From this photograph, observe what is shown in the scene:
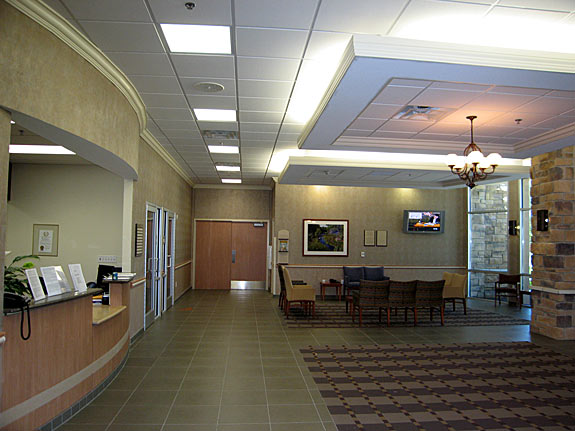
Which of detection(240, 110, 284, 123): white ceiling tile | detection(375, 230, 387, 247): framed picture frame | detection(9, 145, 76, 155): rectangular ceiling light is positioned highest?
detection(240, 110, 284, 123): white ceiling tile

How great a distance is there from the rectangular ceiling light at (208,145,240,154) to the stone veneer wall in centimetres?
773

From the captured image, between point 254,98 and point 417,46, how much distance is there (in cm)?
237

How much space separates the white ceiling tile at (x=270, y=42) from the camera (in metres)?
3.62

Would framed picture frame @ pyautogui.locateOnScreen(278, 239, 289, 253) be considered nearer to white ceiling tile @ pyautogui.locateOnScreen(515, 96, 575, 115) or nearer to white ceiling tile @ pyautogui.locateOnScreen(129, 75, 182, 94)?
white ceiling tile @ pyautogui.locateOnScreen(129, 75, 182, 94)

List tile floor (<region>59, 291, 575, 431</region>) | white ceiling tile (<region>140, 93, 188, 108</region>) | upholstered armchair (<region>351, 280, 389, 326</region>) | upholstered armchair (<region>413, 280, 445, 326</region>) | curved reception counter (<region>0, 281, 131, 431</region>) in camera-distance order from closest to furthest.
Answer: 1. curved reception counter (<region>0, 281, 131, 431</region>)
2. tile floor (<region>59, 291, 575, 431</region>)
3. white ceiling tile (<region>140, 93, 188, 108</region>)
4. upholstered armchair (<region>351, 280, 389, 326</region>)
5. upholstered armchair (<region>413, 280, 445, 326</region>)

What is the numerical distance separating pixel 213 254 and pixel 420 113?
10.2 meters

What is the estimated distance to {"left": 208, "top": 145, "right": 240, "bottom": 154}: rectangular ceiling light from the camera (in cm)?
823

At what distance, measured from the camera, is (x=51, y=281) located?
13.1ft

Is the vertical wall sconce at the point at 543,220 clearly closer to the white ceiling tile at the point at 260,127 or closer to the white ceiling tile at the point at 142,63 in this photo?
the white ceiling tile at the point at 260,127

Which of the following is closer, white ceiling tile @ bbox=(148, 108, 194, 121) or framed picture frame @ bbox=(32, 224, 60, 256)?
white ceiling tile @ bbox=(148, 108, 194, 121)

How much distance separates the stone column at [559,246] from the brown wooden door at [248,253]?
8.80 m

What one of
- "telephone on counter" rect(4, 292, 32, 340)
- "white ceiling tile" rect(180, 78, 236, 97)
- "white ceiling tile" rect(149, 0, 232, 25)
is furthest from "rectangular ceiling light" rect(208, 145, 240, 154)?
"telephone on counter" rect(4, 292, 32, 340)

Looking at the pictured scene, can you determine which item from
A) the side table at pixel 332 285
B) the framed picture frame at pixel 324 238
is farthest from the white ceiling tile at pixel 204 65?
the framed picture frame at pixel 324 238

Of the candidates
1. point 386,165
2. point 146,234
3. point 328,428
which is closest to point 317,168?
point 386,165
